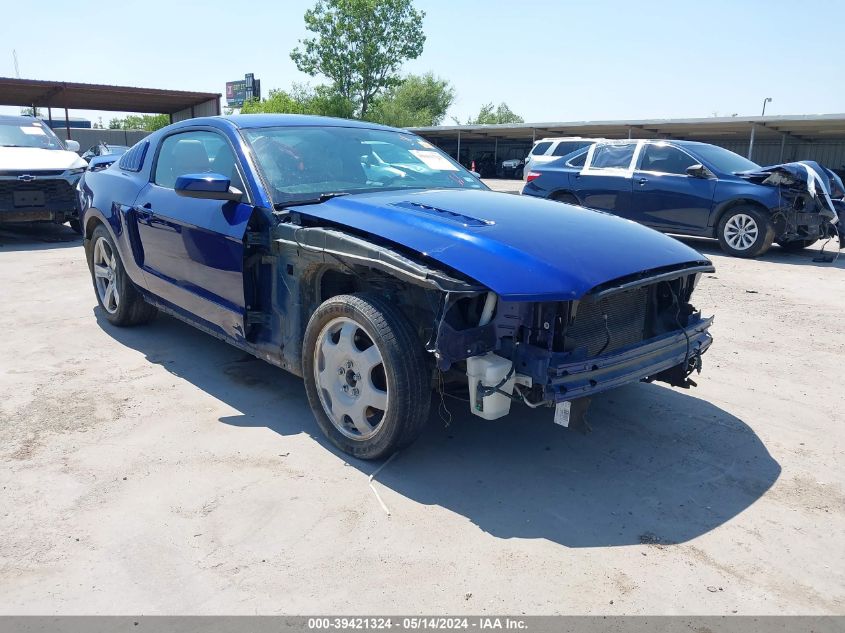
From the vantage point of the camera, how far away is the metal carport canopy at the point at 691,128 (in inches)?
840

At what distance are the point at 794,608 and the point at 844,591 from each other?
10.0 inches

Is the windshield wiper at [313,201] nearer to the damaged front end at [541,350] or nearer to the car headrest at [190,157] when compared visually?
the car headrest at [190,157]

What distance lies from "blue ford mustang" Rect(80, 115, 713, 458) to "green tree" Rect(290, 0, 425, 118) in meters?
48.1

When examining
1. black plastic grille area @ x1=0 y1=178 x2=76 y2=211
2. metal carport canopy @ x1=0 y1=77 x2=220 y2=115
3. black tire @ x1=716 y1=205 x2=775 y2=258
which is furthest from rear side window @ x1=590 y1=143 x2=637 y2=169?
metal carport canopy @ x1=0 y1=77 x2=220 y2=115

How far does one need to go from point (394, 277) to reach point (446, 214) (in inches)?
17.1

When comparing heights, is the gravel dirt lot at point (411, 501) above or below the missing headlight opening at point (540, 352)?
below

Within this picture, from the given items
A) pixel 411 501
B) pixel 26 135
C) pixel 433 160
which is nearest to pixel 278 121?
pixel 433 160

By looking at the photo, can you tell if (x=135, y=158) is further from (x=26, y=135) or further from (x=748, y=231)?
(x=748, y=231)

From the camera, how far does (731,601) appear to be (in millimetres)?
2326

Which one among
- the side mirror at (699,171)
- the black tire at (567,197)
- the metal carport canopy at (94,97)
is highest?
the metal carport canopy at (94,97)

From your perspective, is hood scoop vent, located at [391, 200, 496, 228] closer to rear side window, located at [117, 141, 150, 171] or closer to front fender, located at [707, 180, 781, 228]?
rear side window, located at [117, 141, 150, 171]

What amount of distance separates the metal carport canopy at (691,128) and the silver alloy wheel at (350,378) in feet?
69.2

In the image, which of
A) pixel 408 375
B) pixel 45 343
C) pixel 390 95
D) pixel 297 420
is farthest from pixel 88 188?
pixel 390 95

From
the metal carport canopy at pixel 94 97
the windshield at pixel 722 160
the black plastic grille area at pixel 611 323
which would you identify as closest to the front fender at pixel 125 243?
the black plastic grille area at pixel 611 323
